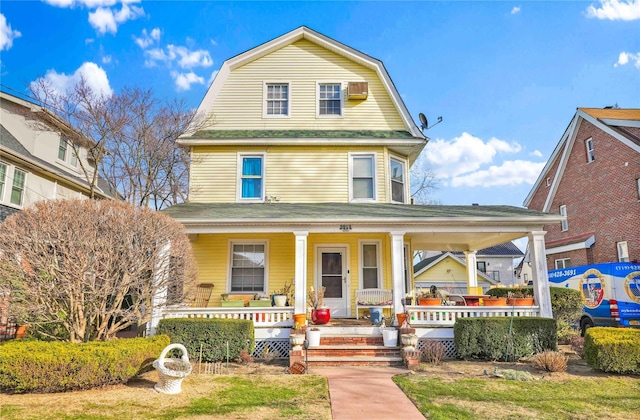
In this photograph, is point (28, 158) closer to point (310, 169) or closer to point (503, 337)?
point (310, 169)

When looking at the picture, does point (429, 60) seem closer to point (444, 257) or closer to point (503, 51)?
point (503, 51)

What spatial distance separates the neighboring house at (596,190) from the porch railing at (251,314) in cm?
1548

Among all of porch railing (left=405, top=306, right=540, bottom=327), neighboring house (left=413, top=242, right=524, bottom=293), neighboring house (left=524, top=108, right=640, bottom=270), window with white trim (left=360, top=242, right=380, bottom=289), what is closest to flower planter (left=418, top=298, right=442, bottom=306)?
porch railing (left=405, top=306, right=540, bottom=327)

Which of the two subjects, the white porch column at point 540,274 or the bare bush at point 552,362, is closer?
the bare bush at point 552,362

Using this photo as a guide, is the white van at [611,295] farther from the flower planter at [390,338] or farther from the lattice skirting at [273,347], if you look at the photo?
the lattice skirting at [273,347]

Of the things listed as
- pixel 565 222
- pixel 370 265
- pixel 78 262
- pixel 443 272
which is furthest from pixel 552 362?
pixel 443 272

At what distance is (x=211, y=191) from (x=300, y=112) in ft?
13.6

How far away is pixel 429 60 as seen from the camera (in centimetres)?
1541

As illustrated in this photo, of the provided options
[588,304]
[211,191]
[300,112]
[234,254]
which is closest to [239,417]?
[234,254]

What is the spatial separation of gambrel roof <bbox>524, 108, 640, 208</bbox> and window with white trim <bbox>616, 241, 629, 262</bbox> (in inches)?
162

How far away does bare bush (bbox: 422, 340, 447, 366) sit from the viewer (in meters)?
8.87

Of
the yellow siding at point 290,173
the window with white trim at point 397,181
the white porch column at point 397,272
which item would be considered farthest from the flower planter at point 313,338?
the window with white trim at point 397,181

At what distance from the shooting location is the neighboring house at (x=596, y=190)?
1705cm

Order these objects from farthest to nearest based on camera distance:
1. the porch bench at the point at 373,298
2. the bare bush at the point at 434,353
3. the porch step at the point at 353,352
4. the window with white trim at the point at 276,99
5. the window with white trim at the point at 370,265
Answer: the window with white trim at the point at 276,99 < the window with white trim at the point at 370,265 < the porch bench at the point at 373,298 < the bare bush at the point at 434,353 < the porch step at the point at 353,352
